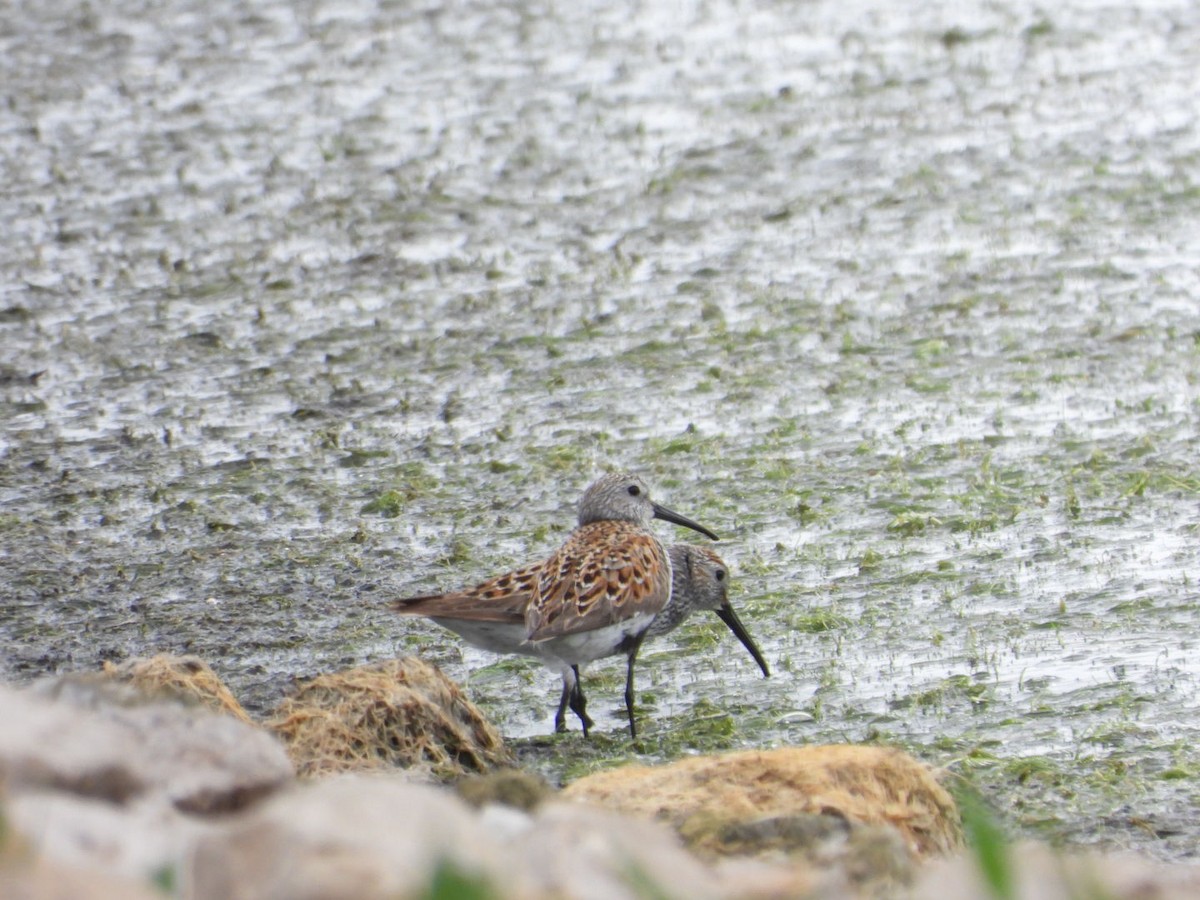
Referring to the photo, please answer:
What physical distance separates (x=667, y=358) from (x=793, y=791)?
6197 mm

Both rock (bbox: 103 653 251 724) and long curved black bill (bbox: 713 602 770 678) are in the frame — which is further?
long curved black bill (bbox: 713 602 770 678)

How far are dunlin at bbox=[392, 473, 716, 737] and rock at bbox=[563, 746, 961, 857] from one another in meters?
1.37

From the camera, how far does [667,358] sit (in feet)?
41.4

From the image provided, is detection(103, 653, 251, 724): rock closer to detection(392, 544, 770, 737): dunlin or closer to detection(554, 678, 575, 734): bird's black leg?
detection(392, 544, 770, 737): dunlin

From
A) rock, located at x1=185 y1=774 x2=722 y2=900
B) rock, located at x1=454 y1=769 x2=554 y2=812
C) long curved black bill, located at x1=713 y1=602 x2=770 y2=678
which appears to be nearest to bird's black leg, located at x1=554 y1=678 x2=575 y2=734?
long curved black bill, located at x1=713 y1=602 x2=770 y2=678

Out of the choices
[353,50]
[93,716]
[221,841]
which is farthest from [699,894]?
[353,50]

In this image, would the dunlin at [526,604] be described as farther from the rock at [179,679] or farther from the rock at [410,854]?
the rock at [410,854]

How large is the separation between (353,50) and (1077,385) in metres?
10.3

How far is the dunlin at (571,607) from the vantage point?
8.33m

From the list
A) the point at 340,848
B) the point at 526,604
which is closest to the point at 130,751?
the point at 340,848

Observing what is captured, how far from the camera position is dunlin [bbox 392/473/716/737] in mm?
8328

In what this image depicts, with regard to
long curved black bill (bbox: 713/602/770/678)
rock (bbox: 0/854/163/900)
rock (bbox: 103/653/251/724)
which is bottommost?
long curved black bill (bbox: 713/602/770/678)

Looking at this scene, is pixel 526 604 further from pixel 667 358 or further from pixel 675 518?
pixel 667 358

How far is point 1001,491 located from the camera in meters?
10.5
